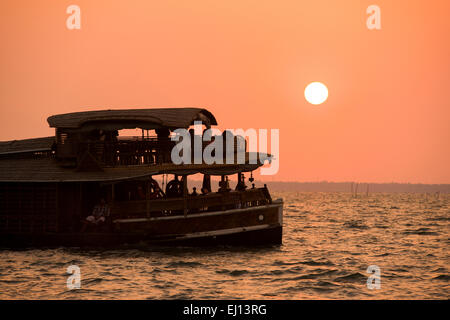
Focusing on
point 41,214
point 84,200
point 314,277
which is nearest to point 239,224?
point 314,277

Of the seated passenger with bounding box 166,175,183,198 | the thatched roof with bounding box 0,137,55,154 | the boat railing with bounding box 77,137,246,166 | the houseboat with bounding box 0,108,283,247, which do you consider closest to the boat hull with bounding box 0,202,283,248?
the houseboat with bounding box 0,108,283,247

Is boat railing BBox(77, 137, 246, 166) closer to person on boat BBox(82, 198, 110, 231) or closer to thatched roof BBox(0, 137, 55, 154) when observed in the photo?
person on boat BBox(82, 198, 110, 231)

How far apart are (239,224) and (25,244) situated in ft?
26.0

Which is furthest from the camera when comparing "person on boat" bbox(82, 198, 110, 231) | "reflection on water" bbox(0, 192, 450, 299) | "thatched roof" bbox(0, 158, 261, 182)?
"person on boat" bbox(82, 198, 110, 231)

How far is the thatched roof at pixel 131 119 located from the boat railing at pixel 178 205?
9.20ft

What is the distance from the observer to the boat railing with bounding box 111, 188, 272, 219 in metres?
22.2

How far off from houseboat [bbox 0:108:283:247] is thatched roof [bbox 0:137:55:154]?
1196mm

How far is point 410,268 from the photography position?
22.2 m

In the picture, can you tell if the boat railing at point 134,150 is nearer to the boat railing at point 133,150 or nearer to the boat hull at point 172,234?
the boat railing at point 133,150

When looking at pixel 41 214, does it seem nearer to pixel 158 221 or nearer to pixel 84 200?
pixel 84 200

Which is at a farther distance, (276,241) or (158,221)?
(276,241)

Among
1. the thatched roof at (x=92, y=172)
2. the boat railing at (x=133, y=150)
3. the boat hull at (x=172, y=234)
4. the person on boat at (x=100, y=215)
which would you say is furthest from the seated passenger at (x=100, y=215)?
the boat railing at (x=133, y=150)

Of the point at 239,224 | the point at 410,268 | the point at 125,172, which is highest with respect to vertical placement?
the point at 125,172

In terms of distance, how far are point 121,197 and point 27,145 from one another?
5.00 metres
